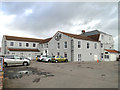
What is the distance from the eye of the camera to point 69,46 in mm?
26562

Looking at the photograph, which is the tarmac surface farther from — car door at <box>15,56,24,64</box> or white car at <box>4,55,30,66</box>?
car door at <box>15,56,24,64</box>

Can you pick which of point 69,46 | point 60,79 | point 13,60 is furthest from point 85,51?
point 60,79

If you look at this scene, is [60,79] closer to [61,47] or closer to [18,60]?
[18,60]

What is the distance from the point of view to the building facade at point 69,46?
86.5ft

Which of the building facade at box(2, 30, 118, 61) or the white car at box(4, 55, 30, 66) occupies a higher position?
the building facade at box(2, 30, 118, 61)

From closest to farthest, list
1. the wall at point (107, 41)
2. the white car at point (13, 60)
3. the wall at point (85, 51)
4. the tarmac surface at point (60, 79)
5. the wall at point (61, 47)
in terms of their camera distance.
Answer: the tarmac surface at point (60, 79), the white car at point (13, 60), the wall at point (85, 51), the wall at point (61, 47), the wall at point (107, 41)

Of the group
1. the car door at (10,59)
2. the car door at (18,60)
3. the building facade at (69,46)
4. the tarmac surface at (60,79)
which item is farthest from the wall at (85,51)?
the tarmac surface at (60,79)

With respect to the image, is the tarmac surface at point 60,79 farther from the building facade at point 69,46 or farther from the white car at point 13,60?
the building facade at point 69,46

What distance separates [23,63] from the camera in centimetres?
1670

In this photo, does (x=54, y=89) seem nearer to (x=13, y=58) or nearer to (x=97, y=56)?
(x=13, y=58)

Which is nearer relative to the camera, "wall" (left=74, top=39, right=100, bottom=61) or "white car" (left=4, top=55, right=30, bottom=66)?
"white car" (left=4, top=55, right=30, bottom=66)

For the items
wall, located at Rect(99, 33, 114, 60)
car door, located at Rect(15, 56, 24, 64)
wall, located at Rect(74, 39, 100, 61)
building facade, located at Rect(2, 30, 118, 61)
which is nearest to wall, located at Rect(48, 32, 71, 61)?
building facade, located at Rect(2, 30, 118, 61)

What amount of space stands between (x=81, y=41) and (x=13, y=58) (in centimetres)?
1729

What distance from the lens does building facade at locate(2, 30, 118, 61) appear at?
26.4m
